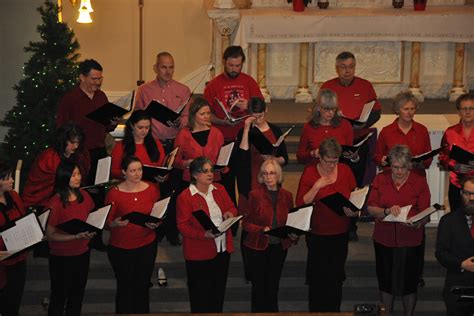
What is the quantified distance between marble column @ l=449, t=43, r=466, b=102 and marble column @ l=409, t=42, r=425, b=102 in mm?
389

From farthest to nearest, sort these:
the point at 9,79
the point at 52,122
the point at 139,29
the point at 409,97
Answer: the point at 139,29 → the point at 9,79 → the point at 52,122 → the point at 409,97

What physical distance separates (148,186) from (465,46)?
22.4 feet

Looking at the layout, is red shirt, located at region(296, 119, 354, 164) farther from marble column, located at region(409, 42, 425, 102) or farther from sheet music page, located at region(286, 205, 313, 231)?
marble column, located at region(409, 42, 425, 102)

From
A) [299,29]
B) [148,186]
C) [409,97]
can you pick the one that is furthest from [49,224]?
[299,29]

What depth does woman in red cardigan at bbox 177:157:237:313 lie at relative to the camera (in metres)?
8.56

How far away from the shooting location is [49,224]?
27.9 ft

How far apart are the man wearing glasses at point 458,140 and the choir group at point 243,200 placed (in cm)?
1

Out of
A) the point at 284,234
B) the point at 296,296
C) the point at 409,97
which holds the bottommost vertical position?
the point at 296,296

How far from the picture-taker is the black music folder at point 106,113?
30.3 ft

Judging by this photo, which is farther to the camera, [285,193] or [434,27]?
[434,27]

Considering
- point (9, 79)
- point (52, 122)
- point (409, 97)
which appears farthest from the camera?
point (9, 79)

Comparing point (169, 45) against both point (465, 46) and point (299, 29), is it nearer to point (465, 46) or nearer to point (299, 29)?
point (299, 29)

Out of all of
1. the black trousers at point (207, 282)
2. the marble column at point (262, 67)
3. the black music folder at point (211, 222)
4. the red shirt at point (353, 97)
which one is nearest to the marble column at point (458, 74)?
the marble column at point (262, 67)

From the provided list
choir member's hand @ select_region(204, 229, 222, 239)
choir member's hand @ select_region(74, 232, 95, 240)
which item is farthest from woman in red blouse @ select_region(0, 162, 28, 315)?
choir member's hand @ select_region(204, 229, 222, 239)
